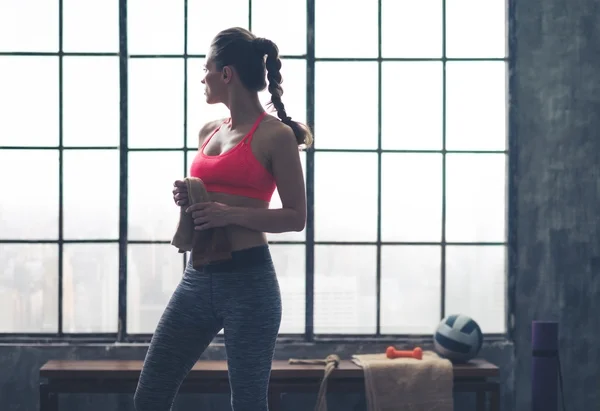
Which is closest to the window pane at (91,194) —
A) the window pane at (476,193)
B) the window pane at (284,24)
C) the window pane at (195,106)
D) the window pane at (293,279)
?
the window pane at (195,106)

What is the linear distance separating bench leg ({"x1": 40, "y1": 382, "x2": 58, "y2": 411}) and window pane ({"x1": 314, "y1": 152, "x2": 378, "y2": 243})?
1.38m

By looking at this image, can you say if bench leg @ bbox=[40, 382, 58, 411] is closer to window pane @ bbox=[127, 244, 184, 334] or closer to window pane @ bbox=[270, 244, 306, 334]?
window pane @ bbox=[127, 244, 184, 334]

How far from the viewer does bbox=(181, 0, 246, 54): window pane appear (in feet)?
11.6

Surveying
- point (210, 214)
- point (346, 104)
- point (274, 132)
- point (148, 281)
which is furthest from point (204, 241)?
point (346, 104)

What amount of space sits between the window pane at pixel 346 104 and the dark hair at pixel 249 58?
1.36 meters

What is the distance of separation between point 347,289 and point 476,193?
0.79 metres

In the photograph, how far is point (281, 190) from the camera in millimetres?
2068

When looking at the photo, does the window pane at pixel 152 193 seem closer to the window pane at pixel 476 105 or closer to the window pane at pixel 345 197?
the window pane at pixel 345 197

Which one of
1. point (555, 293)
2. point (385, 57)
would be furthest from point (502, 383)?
point (385, 57)

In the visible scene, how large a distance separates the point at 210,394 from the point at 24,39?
6.33ft

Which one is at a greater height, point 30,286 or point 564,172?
point 564,172

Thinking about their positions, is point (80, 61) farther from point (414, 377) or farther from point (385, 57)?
point (414, 377)

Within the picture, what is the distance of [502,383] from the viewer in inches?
138

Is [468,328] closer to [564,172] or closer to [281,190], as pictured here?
[564,172]
